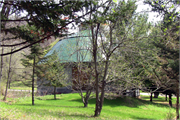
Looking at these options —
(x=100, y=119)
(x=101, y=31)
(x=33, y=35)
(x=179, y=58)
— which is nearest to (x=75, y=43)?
(x=101, y=31)

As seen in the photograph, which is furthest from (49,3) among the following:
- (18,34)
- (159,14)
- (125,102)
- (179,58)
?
(125,102)

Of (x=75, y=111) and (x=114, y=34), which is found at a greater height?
(x=114, y=34)

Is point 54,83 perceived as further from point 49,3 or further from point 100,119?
point 49,3

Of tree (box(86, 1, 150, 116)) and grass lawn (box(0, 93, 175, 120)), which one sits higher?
tree (box(86, 1, 150, 116))

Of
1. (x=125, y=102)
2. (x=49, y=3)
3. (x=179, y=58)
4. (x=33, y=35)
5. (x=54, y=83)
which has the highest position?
(x=49, y=3)

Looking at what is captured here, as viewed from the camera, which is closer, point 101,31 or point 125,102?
point 101,31

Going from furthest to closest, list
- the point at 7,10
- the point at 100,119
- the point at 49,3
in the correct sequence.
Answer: the point at 100,119
the point at 7,10
the point at 49,3

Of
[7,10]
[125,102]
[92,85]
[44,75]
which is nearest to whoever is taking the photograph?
[7,10]

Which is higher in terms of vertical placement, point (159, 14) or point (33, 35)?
point (159, 14)

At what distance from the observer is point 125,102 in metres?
14.5

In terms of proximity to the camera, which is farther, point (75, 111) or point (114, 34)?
point (75, 111)

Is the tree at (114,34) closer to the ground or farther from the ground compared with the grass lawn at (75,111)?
farther from the ground

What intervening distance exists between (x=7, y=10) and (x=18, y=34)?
3.37 feet

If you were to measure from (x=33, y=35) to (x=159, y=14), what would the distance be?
6074 millimetres
